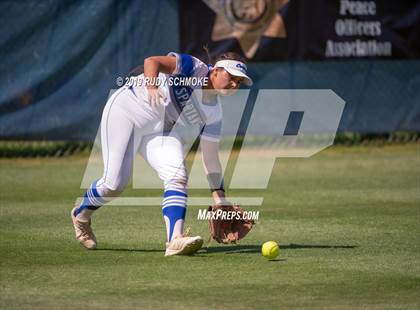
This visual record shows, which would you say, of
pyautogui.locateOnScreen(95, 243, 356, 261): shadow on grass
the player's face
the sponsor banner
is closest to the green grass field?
pyautogui.locateOnScreen(95, 243, 356, 261): shadow on grass

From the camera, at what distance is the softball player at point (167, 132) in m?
8.12

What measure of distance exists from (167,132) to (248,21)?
8.10 meters

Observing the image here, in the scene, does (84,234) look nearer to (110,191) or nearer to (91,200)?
(91,200)

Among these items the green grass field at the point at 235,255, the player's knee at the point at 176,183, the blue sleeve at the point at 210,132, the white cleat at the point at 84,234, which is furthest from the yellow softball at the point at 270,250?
the white cleat at the point at 84,234

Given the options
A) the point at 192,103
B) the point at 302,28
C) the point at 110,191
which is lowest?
the point at 302,28

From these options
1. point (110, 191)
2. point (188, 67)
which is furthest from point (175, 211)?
point (188, 67)

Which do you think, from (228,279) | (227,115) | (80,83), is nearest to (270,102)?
(227,115)

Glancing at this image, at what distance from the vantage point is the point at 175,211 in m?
8.04

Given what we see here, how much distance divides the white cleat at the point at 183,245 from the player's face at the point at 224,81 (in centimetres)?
129

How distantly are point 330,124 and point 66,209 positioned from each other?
6.56 meters

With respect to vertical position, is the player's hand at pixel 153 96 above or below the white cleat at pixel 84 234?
above

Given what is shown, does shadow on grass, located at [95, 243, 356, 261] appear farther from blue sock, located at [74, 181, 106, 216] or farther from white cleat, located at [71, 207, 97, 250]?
blue sock, located at [74, 181, 106, 216]

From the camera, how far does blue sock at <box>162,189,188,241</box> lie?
8031 mm

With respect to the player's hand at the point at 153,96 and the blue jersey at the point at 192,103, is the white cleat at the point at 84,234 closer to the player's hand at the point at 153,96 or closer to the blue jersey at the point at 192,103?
the blue jersey at the point at 192,103
